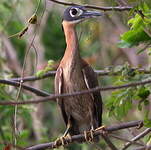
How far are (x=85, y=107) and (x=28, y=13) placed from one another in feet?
13.6

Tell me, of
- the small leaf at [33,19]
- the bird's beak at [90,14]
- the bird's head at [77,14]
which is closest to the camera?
the small leaf at [33,19]

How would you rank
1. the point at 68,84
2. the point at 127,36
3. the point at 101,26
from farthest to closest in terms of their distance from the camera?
the point at 101,26
the point at 68,84
the point at 127,36

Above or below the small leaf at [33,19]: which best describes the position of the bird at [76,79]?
below

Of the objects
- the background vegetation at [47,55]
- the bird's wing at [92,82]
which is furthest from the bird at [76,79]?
the background vegetation at [47,55]

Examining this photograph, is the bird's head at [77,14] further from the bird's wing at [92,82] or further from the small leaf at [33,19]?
the small leaf at [33,19]

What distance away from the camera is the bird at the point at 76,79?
4910mm

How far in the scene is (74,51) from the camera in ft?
16.3

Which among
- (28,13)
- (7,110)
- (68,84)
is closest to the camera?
(68,84)

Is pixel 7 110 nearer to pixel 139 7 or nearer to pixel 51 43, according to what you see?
pixel 139 7

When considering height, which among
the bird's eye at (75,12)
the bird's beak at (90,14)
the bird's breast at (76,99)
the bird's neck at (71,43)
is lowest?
the bird's breast at (76,99)

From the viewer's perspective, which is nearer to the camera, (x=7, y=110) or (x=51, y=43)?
(x=7, y=110)

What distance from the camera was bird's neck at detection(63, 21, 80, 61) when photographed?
4966 millimetres

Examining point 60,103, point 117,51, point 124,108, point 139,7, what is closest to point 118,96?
point 124,108

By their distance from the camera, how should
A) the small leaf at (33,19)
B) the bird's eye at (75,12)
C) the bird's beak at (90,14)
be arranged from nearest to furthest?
the small leaf at (33,19) → the bird's beak at (90,14) → the bird's eye at (75,12)
